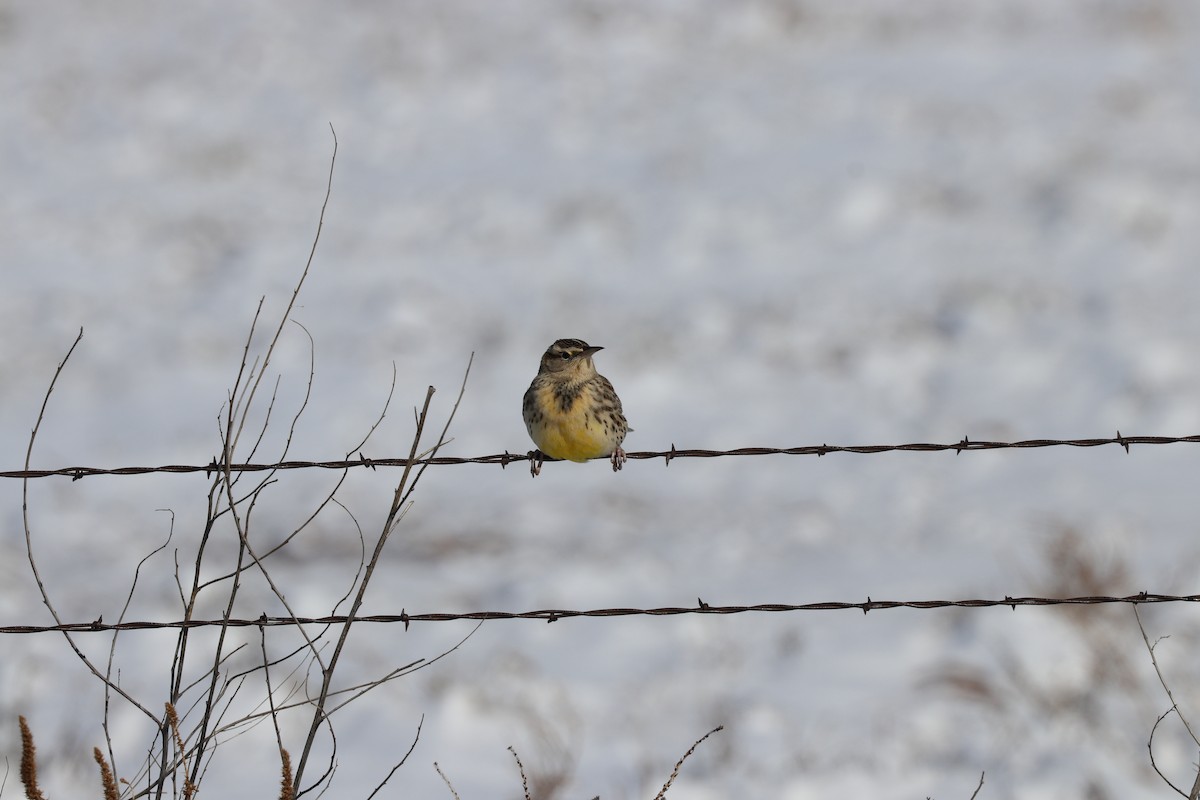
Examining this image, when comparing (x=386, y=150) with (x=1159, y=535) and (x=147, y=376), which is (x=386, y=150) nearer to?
(x=147, y=376)

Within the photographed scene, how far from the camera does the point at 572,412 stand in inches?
245

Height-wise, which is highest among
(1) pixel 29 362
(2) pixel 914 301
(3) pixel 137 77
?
(3) pixel 137 77

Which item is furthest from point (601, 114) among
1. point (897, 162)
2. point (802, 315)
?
point (802, 315)

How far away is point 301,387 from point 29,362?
10.4ft

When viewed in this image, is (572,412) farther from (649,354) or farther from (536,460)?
(649,354)

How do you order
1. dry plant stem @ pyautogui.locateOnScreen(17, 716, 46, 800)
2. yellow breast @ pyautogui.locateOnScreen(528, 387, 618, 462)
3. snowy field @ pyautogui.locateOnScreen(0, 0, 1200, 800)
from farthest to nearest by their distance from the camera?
1. snowy field @ pyautogui.locateOnScreen(0, 0, 1200, 800)
2. yellow breast @ pyautogui.locateOnScreen(528, 387, 618, 462)
3. dry plant stem @ pyautogui.locateOnScreen(17, 716, 46, 800)

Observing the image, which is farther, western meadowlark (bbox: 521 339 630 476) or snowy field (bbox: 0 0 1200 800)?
snowy field (bbox: 0 0 1200 800)

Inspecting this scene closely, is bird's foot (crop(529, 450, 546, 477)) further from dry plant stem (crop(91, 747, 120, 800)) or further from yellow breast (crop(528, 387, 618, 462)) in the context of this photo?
dry plant stem (crop(91, 747, 120, 800))

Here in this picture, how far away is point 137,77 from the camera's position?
21.6m

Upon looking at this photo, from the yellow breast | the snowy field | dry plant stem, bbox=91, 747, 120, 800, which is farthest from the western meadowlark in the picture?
dry plant stem, bbox=91, 747, 120, 800

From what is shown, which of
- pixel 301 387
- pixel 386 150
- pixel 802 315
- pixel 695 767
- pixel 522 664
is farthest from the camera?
pixel 386 150

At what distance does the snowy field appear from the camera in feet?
29.9

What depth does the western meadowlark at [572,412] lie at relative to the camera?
246 inches

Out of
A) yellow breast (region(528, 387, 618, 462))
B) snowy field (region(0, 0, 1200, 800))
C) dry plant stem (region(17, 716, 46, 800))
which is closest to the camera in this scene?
dry plant stem (region(17, 716, 46, 800))
